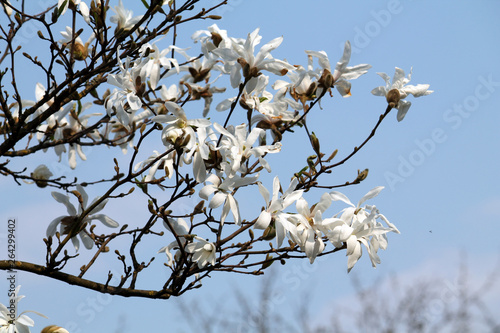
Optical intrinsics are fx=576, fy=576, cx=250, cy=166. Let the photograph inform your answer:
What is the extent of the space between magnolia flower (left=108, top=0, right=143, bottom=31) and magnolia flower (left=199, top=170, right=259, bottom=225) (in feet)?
2.57

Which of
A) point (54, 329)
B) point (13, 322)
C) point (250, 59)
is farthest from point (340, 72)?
point (13, 322)

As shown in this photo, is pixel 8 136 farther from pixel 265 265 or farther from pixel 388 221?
pixel 388 221

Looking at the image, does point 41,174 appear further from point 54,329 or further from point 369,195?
point 369,195

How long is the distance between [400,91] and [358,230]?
474mm

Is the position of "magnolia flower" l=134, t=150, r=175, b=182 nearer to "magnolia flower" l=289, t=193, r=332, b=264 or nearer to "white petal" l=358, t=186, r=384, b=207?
"magnolia flower" l=289, t=193, r=332, b=264

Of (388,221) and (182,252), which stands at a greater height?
(182,252)

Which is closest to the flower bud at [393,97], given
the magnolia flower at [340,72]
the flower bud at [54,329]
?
the magnolia flower at [340,72]

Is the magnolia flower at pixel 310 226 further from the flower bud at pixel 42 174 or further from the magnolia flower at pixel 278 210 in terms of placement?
the flower bud at pixel 42 174

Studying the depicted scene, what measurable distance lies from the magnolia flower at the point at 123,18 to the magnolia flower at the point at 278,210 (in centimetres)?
86

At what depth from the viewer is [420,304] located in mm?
7129

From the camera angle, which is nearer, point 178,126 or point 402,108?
point 178,126

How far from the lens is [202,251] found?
1602 millimetres

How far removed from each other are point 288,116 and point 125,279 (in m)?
0.71

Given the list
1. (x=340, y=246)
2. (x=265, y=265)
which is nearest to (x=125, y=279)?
(x=265, y=265)
